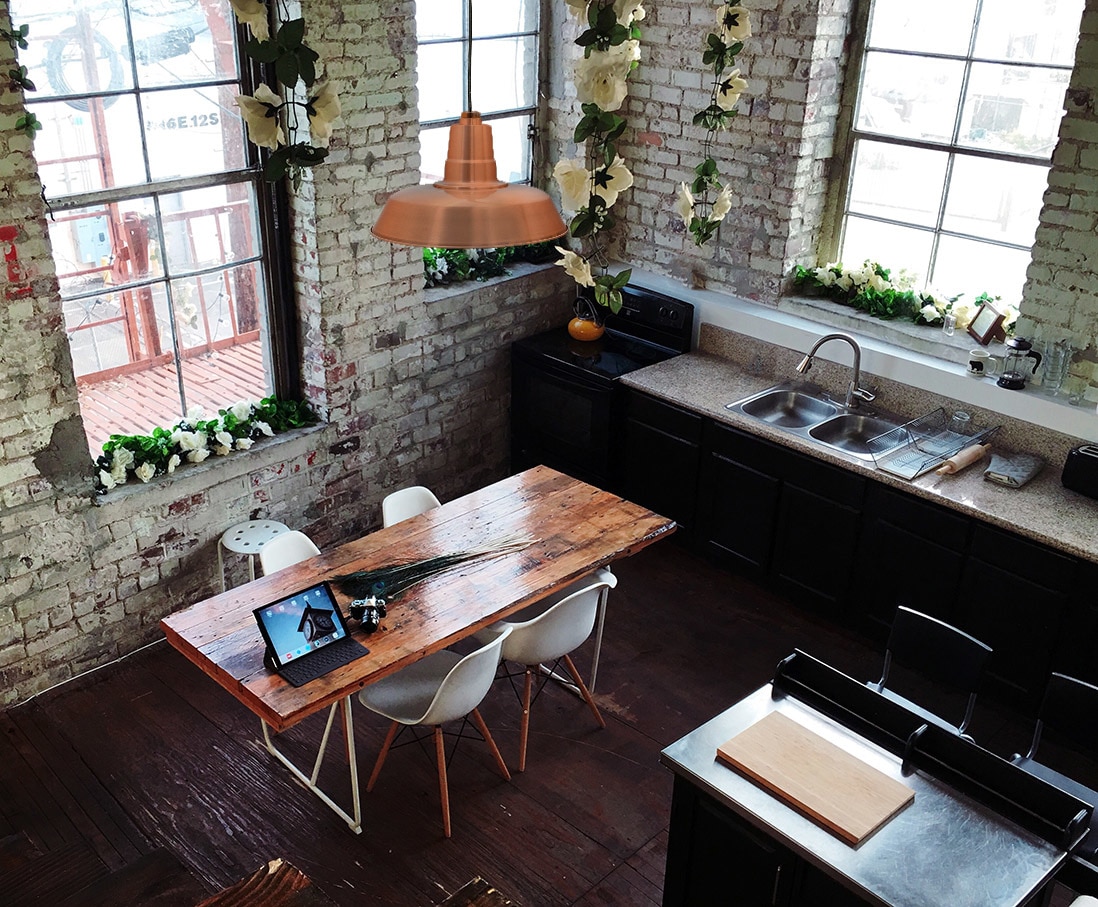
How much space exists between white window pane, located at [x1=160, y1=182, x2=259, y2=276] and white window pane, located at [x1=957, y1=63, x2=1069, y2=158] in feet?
11.0

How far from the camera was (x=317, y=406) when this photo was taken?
560cm

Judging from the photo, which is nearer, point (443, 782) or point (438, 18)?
point (443, 782)

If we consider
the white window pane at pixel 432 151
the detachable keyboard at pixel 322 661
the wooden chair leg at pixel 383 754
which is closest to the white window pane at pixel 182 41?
the white window pane at pixel 432 151

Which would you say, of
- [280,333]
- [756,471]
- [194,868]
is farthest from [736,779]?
[280,333]

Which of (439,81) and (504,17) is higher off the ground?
(504,17)

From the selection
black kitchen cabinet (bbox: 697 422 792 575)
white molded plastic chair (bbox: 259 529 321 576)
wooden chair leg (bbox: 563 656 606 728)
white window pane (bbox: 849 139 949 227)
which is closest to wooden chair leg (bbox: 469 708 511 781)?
wooden chair leg (bbox: 563 656 606 728)

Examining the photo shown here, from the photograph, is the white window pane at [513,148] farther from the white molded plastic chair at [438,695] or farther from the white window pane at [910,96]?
the white molded plastic chair at [438,695]

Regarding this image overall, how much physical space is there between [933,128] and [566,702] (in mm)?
3219

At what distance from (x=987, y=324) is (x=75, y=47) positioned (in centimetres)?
412

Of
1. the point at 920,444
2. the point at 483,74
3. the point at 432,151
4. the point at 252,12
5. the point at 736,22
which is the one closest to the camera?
the point at 252,12

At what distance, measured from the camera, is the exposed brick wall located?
447cm

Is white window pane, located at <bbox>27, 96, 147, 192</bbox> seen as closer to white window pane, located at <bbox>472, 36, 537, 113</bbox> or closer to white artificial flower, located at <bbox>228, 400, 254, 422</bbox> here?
white artificial flower, located at <bbox>228, 400, 254, 422</bbox>

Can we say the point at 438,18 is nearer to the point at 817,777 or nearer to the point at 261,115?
the point at 261,115

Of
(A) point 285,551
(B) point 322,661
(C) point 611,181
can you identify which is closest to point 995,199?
(C) point 611,181
